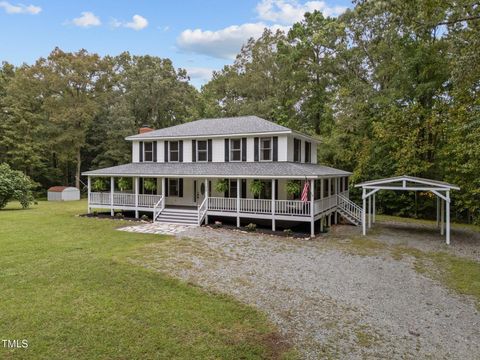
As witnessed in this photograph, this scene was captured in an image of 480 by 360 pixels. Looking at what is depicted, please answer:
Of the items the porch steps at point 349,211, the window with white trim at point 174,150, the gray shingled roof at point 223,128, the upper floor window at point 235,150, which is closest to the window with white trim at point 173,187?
the window with white trim at point 174,150

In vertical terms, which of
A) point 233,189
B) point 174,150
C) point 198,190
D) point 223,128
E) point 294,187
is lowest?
point 198,190

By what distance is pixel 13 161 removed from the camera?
3381 cm

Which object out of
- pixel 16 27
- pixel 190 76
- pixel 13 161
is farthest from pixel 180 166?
pixel 190 76

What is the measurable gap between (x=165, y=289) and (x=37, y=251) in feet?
20.0

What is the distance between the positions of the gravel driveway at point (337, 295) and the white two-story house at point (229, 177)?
343cm

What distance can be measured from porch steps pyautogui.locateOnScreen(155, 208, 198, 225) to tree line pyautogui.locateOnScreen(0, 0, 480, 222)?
12.5 m

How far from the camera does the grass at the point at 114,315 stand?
4918 millimetres

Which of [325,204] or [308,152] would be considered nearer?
[325,204]

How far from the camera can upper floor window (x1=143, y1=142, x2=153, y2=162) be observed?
69.3ft

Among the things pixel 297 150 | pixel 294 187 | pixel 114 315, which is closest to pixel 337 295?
pixel 114 315

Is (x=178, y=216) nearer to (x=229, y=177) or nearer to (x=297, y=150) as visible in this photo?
(x=229, y=177)

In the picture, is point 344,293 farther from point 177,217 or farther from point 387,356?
point 177,217

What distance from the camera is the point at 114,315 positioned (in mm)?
5996

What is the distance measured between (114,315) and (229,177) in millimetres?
10526
